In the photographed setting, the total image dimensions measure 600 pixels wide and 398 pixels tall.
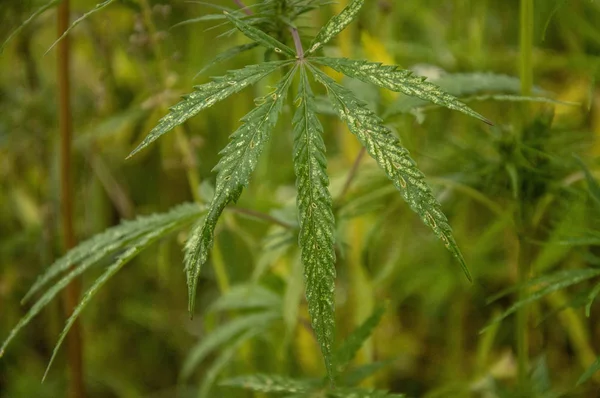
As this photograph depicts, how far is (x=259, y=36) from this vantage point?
1.74 feet

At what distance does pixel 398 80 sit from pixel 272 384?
1.25 ft

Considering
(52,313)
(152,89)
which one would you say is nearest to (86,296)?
(152,89)

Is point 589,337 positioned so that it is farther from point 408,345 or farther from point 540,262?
point 540,262

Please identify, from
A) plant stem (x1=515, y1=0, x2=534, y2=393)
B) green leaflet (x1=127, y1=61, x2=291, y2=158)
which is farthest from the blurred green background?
green leaflet (x1=127, y1=61, x2=291, y2=158)

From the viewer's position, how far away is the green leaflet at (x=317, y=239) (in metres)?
0.46

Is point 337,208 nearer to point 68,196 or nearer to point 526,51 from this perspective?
point 526,51

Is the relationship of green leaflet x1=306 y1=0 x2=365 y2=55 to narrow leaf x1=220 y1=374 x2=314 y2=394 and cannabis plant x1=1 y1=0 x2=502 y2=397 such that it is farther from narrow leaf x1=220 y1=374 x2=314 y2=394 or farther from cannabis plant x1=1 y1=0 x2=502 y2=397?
narrow leaf x1=220 y1=374 x2=314 y2=394

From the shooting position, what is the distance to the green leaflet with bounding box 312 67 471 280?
1.49 feet

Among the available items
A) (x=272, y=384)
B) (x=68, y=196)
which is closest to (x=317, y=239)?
(x=272, y=384)

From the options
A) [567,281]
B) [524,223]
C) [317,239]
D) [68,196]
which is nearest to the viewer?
[317,239]

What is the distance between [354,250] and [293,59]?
0.58 metres

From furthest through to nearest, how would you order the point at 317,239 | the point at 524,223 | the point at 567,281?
the point at 524,223 < the point at 567,281 < the point at 317,239

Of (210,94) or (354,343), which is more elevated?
(210,94)

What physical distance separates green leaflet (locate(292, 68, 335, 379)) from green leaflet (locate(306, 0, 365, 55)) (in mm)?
108
